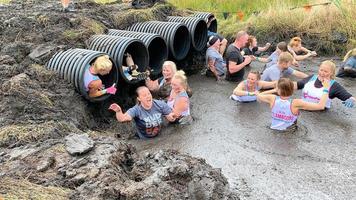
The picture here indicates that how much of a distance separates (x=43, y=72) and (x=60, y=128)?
6.88 ft

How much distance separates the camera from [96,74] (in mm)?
7953

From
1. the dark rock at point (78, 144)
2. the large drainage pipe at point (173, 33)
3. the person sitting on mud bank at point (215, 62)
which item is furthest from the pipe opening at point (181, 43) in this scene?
the dark rock at point (78, 144)

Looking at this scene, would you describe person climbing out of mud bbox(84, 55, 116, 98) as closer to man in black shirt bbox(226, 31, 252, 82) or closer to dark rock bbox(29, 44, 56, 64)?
dark rock bbox(29, 44, 56, 64)

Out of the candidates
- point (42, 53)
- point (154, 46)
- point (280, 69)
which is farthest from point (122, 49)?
point (280, 69)

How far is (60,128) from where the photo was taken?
19.8ft

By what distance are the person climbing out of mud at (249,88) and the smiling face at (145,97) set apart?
1974 millimetres

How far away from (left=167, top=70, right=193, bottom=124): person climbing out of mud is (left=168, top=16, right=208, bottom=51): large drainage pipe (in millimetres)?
3902

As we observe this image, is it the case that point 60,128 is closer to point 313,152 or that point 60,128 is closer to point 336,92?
point 313,152

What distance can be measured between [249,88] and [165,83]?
155cm

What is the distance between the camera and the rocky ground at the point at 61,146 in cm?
430

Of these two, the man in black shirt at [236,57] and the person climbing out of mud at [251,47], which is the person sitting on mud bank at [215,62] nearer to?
the man in black shirt at [236,57]

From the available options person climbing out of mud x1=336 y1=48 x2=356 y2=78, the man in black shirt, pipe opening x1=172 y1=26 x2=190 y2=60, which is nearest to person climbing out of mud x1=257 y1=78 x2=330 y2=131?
the man in black shirt

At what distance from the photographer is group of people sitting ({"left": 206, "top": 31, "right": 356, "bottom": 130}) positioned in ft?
23.7

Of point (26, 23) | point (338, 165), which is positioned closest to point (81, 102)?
point (26, 23)
